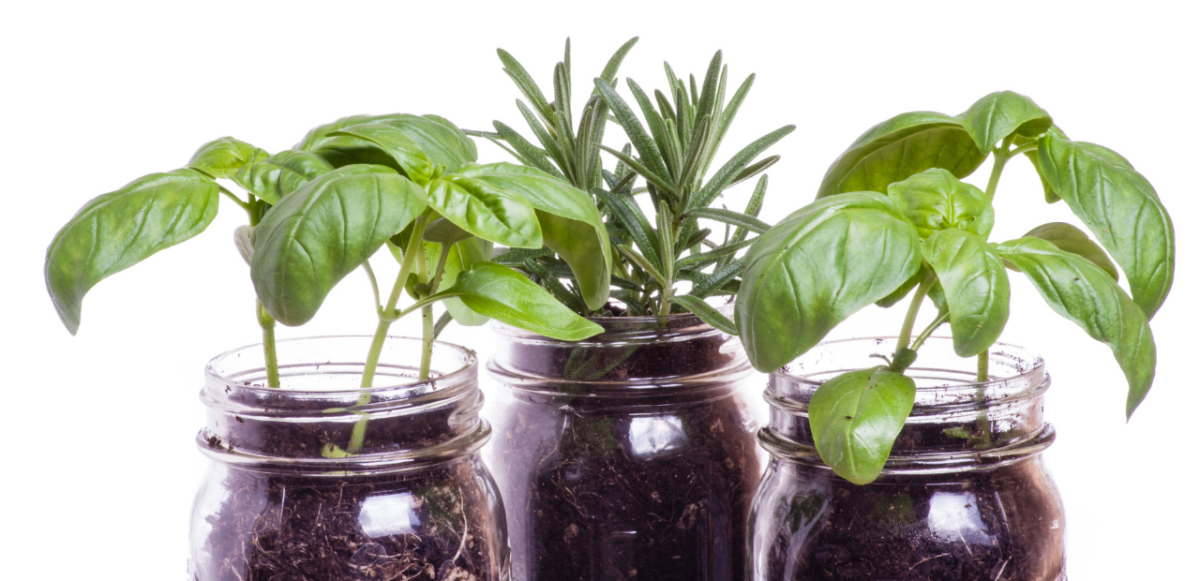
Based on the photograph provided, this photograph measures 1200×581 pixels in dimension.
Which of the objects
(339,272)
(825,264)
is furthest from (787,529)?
(339,272)

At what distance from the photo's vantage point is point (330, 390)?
0.69m

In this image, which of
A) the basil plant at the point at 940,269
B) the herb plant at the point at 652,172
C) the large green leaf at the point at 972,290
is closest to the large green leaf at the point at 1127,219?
the basil plant at the point at 940,269

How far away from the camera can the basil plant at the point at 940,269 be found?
59cm

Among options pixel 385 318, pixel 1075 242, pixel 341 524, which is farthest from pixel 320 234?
pixel 1075 242

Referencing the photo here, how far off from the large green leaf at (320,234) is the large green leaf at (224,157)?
136 millimetres

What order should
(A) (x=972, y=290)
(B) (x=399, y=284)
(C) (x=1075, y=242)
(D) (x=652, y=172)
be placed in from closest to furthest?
(A) (x=972, y=290) → (B) (x=399, y=284) → (C) (x=1075, y=242) → (D) (x=652, y=172)

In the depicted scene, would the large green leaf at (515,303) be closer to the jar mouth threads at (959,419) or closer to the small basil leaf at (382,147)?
the small basil leaf at (382,147)

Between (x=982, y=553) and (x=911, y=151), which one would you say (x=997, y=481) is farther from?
(x=911, y=151)

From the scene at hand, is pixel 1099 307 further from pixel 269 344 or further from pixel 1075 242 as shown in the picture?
pixel 269 344

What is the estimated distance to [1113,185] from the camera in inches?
26.6

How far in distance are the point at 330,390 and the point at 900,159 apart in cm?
47

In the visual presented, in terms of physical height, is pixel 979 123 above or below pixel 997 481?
→ above

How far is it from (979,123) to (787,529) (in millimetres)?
315

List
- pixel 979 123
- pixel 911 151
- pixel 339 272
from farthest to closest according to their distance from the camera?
1. pixel 911 151
2. pixel 979 123
3. pixel 339 272
